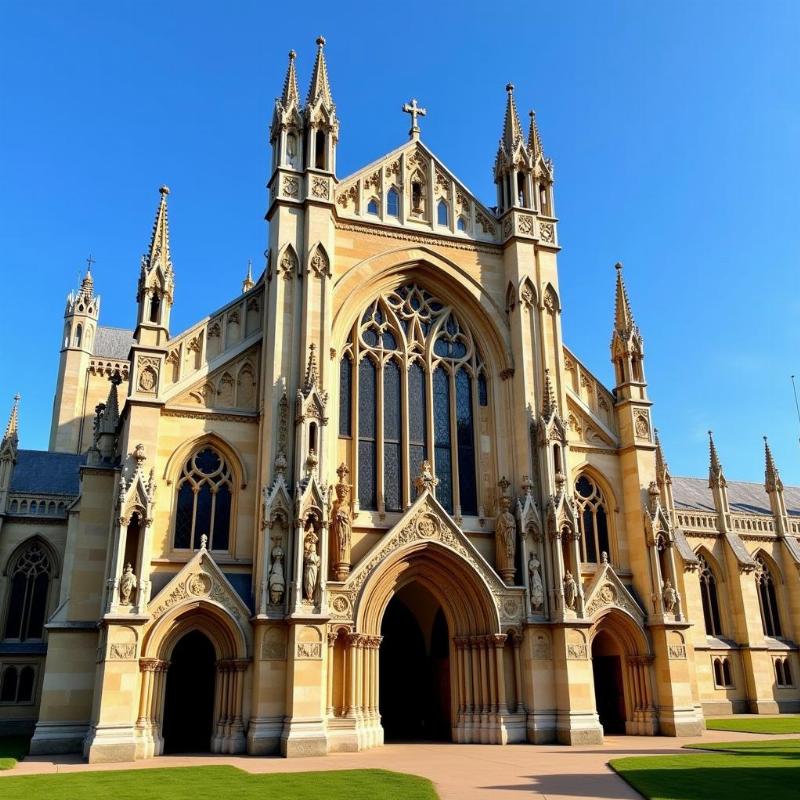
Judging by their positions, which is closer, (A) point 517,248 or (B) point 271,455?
(B) point 271,455

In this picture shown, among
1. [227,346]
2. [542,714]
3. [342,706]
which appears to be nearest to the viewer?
[342,706]

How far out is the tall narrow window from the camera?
2692 cm

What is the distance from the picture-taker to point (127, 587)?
2228 cm

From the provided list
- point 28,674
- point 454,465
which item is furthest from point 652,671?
point 28,674

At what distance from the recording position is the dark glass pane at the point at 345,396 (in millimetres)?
27359

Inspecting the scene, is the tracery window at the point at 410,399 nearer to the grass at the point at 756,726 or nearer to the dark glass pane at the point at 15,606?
the grass at the point at 756,726

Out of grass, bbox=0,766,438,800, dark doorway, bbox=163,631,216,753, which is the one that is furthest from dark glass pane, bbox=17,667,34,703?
grass, bbox=0,766,438,800

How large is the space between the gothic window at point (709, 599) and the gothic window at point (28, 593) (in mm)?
34236

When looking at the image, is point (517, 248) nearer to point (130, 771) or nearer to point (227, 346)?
point (227, 346)

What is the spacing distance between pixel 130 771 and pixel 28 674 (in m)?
21.4

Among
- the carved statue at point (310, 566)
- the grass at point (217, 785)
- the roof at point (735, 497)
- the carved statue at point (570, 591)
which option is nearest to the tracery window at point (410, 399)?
the carved statue at point (310, 566)

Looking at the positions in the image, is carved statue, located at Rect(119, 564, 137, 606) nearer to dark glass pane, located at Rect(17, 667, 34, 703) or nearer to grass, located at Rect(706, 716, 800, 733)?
dark glass pane, located at Rect(17, 667, 34, 703)

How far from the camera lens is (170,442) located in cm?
2508

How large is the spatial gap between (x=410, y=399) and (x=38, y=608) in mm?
22170
